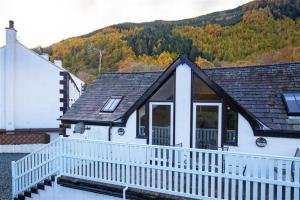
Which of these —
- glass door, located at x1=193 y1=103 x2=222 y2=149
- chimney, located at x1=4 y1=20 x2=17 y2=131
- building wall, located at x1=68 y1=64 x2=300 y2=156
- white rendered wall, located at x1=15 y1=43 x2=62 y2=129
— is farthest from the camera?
white rendered wall, located at x1=15 y1=43 x2=62 y2=129

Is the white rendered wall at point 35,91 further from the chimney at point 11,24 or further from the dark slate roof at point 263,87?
the dark slate roof at point 263,87

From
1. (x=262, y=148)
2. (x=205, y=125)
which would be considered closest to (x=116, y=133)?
(x=205, y=125)

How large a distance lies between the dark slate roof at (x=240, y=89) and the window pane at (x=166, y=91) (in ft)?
7.32

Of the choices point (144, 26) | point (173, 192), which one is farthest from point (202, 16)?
point (173, 192)

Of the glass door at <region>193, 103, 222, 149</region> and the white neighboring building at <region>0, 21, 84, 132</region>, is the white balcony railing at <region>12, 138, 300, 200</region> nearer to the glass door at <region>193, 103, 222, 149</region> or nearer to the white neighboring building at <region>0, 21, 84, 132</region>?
the glass door at <region>193, 103, 222, 149</region>

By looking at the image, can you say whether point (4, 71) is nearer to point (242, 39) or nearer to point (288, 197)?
point (288, 197)

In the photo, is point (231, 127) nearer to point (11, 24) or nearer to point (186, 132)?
point (186, 132)

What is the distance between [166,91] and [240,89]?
11.0 ft

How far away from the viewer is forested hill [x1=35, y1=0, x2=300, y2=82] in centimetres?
3656

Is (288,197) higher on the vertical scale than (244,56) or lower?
lower

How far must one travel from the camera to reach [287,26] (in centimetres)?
3669

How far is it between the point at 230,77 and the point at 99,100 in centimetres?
689

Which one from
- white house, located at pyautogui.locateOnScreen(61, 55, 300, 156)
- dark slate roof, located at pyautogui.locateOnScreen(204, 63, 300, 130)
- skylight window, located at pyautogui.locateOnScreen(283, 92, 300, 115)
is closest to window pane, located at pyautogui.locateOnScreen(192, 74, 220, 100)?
white house, located at pyautogui.locateOnScreen(61, 55, 300, 156)

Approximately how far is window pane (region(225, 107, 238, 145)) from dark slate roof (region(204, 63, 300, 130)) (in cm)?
79
